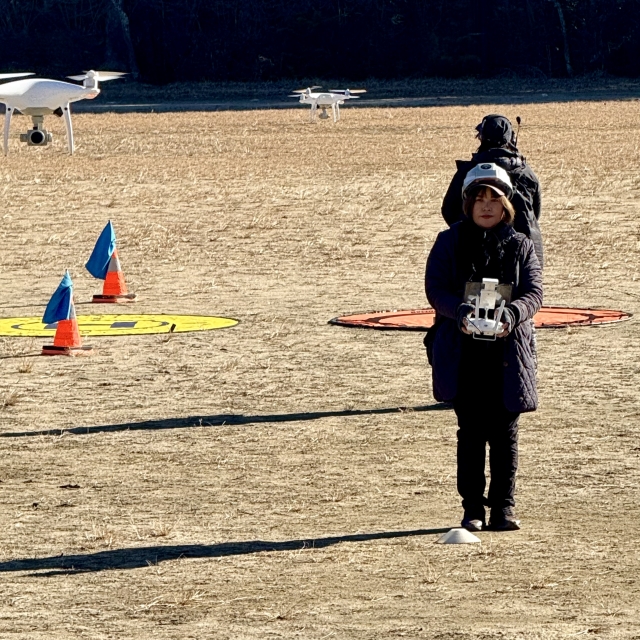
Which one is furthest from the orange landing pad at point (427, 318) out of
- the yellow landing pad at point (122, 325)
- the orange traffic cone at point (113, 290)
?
the orange traffic cone at point (113, 290)

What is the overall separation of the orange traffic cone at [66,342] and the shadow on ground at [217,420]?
270 cm

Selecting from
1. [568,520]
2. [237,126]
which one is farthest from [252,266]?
[237,126]

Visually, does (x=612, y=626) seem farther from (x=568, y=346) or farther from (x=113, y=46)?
(x=113, y=46)

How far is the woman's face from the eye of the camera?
721 centimetres

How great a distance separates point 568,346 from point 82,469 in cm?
506

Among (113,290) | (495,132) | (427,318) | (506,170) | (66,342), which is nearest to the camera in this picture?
(495,132)

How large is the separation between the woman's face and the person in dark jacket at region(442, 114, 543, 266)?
1.97 meters

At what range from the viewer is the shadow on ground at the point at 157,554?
22.8 feet

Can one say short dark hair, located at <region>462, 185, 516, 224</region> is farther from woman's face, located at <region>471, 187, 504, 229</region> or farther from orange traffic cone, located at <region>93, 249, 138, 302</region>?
orange traffic cone, located at <region>93, 249, 138, 302</region>

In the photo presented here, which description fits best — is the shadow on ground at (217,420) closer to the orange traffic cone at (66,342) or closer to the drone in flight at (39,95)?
the orange traffic cone at (66,342)

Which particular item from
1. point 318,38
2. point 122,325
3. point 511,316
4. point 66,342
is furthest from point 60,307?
point 318,38

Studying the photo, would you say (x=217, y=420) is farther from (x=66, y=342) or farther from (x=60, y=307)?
(x=66, y=342)

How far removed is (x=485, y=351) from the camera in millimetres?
7293

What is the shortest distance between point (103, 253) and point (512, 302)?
9318 millimetres
